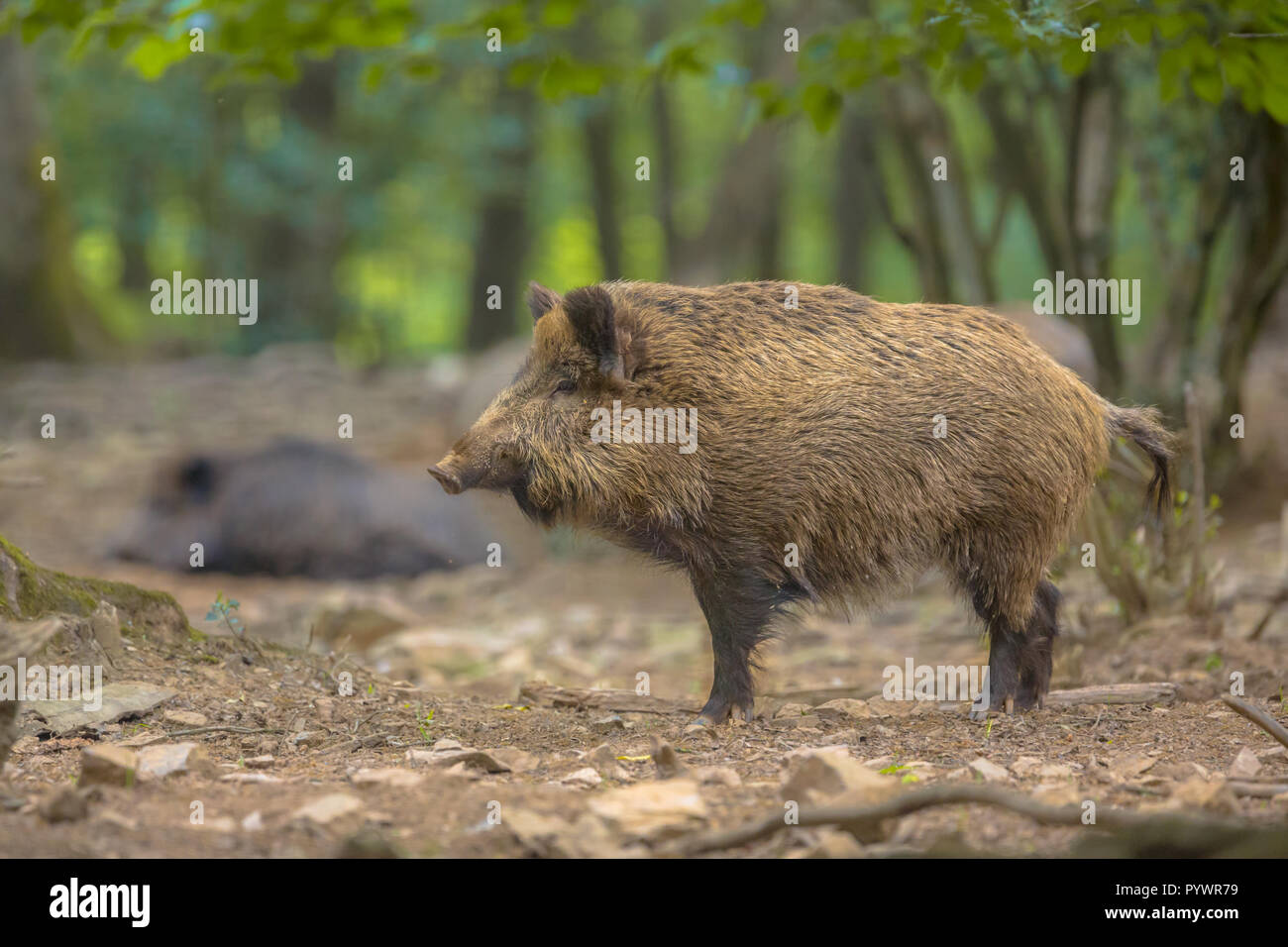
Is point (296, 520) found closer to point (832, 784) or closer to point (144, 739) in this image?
point (144, 739)

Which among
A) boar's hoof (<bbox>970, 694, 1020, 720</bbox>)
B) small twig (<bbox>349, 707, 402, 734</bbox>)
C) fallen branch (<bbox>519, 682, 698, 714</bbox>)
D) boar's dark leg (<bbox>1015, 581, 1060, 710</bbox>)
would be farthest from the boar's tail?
small twig (<bbox>349, 707, 402, 734</bbox>)

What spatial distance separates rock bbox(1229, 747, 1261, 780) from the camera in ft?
12.5

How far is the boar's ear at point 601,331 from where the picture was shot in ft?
16.1

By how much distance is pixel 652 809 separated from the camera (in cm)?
335

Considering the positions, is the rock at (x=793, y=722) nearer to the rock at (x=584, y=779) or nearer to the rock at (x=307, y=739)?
the rock at (x=584, y=779)

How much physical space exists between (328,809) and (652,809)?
81 centimetres

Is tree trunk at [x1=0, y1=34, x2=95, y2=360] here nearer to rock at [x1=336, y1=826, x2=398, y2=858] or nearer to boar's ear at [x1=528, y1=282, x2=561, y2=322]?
boar's ear at [x1=528, y1=282, x2=561, y2=322]

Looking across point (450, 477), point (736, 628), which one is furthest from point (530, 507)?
point (736, 628)

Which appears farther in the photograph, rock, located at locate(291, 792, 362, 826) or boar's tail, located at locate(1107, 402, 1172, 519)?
boar's tail, located at locate(1107, 402, 1172, 519)

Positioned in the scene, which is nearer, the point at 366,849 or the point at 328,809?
the point at 366,849

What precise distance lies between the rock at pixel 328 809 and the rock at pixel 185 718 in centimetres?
135

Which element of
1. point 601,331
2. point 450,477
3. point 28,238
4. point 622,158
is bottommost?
point 450,477
